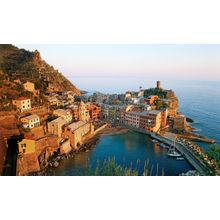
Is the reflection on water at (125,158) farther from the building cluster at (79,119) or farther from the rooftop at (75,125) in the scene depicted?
the rooftop at (75,125)

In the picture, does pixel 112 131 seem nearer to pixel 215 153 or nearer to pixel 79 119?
pixel 79 119

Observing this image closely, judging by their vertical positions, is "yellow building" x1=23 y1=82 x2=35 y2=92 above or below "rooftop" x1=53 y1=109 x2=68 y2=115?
above

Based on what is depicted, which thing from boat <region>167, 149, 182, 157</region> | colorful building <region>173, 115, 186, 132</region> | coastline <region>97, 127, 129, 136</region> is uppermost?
colorful building <region>173, 115, 186, 132</region>

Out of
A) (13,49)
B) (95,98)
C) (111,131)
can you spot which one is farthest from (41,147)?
(95,98)

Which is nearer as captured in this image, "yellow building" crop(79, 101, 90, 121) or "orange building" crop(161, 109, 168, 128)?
"yellow building" crop(79, 101, 90, 121)

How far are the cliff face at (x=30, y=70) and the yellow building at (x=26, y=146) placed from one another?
42.8 inches

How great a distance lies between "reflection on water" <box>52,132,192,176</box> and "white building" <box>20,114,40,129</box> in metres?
0.79

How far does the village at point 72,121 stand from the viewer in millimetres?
3213

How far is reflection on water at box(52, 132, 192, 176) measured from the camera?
137 inches

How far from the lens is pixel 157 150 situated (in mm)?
4180

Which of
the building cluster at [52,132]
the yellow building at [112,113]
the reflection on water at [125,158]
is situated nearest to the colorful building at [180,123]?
the reflection on water at [125,158]

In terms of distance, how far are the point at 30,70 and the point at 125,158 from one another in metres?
2.40

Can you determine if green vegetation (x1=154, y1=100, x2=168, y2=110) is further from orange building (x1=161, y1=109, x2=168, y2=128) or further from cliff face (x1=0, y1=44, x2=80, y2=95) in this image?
cliff face (x1=0, y1=44, x2=80, y2=95)

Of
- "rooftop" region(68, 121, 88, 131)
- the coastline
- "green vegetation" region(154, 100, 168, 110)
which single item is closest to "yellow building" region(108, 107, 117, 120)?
the coastline
